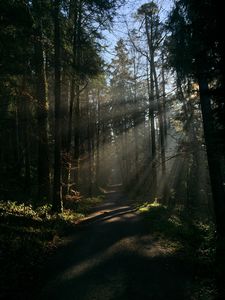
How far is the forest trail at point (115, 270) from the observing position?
662cm

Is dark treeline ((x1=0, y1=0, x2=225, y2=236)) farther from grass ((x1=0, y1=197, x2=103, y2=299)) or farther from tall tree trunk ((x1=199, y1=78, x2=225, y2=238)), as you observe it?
grass ((x1=0, y1=197, x2=103, y2=299))

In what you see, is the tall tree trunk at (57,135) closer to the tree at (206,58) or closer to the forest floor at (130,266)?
the forest floor at (130,266)

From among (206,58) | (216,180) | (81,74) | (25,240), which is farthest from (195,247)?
(81,74)

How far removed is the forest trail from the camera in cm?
662

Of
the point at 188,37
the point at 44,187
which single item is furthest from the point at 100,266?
the point at 44,187

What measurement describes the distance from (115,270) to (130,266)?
0.51 metres

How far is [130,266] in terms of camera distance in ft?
27.4

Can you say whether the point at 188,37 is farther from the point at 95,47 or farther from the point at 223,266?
the point at 95,47

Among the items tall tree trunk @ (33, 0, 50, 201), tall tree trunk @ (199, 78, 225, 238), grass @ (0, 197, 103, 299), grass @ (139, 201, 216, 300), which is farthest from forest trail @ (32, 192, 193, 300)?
tall tree trunk @ (33, 0, 50, 201)

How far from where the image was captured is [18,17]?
1289 centimetres

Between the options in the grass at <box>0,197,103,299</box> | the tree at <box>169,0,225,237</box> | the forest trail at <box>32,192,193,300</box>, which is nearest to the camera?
the forest trail at <box>32,192,193,300</box>

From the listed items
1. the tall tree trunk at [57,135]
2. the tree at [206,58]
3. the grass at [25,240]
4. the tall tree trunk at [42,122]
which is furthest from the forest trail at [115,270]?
the tall tree trunk at [42,122]

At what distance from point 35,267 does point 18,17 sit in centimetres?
979

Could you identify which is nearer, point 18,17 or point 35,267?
point 35,267
